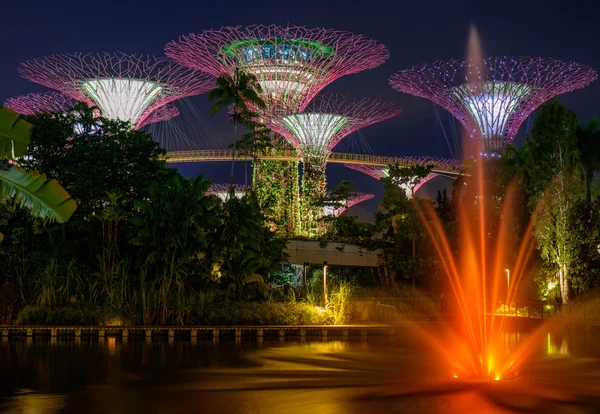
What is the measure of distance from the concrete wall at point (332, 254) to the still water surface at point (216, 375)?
39.2 ft

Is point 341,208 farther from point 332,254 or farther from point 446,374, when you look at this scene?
point 446,374

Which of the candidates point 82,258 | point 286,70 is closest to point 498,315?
point 82,258

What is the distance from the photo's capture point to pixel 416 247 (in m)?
30.6

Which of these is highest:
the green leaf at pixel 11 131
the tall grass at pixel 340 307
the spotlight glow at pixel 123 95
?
the spotlight glow at pixel 123 95

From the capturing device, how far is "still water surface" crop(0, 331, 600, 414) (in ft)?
37.0

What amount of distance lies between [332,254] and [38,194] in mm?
22419

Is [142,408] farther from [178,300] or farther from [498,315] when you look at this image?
[498,315]

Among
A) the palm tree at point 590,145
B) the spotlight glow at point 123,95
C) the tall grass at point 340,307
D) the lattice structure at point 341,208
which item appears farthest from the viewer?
the lattice structure at point 341,208

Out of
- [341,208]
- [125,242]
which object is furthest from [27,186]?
[341,208]

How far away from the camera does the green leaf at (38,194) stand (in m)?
11.3

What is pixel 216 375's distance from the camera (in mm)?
14117

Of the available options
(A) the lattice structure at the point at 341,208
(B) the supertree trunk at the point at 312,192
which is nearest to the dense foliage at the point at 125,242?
(B) the supertree trunk at the point at 312,192

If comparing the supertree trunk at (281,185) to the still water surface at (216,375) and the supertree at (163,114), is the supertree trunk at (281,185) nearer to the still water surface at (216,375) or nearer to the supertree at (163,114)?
the supertree at (163,114)

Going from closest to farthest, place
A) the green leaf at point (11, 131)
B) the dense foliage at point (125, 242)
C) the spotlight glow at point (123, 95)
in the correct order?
the green leaf at point (11, 131), the dense foliage at point (125, 242), the spotlight glow at point (123, 95)
